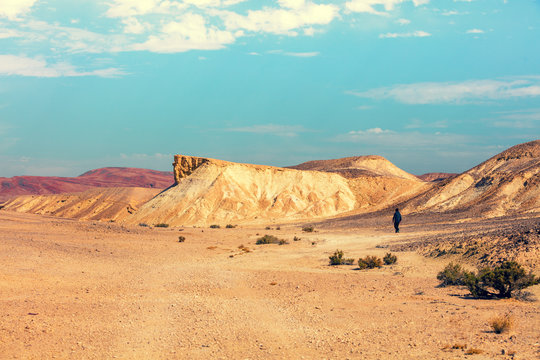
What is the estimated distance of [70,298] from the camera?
41.8 ft

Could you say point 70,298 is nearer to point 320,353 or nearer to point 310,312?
point 310,312

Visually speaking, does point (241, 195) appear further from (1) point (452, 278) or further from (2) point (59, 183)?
(2) point (59, 183)

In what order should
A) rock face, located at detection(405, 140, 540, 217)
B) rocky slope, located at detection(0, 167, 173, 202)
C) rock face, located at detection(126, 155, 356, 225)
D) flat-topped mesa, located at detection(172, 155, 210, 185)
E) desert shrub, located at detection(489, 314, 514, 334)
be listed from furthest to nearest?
rocky slope, located at detection(0, 167, 173, 202), flat-topped mesa, located at detection(172, 155, 210, 185), rock face, located at detection(126, 155, 356, 225), rock face, located at detection(405, 140, 540, 217), desert shrub, located at detection(489, 314, 514, 334)

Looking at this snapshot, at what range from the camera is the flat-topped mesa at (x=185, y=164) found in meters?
66.1

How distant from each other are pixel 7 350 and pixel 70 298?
4.12 metres

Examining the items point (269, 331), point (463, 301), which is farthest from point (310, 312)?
point (463, 301)

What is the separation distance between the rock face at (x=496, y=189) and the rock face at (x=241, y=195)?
42.1 ft

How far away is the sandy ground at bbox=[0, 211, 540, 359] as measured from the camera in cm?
855

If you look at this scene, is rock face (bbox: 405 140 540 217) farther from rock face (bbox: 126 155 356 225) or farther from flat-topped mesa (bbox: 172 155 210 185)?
flat-topped mesa (bbox: 172 155 210 185)

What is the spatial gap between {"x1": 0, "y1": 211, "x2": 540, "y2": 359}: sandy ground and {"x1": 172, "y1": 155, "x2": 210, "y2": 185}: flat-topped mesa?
44.9 m

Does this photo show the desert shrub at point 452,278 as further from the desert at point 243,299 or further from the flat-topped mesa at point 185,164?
the flat-topped mesa at point 185,164

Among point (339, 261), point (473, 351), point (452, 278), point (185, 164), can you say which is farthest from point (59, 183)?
point (473, 351)

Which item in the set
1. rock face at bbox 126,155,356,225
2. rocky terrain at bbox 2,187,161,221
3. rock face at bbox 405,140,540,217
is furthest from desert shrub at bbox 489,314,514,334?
rocky terrain at bbox 2,187,161,221

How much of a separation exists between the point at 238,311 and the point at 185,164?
56.6 meters
